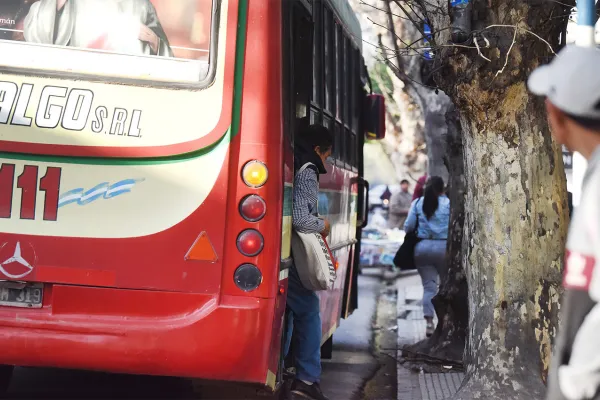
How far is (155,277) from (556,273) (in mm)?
2737

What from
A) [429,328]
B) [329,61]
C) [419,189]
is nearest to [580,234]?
[329,61]

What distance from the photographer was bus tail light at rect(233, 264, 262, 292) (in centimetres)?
534

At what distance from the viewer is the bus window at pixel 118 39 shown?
17.7 ft

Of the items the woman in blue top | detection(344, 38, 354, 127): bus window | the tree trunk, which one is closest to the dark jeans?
detection(344, 38, 354, 127): bus window

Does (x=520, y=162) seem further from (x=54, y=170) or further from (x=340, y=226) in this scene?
(x=54, y=170)

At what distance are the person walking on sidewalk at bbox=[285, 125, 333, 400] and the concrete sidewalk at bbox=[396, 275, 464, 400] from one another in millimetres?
1108

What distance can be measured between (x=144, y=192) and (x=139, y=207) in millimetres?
81

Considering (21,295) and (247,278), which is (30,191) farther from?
(247,278)

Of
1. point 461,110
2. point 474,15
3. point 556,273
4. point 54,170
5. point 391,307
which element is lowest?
point 391,307

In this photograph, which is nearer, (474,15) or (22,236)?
(22,236)

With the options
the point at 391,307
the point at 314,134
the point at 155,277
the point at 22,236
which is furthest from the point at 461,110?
the point at 391,307

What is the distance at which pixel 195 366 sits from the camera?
5.31 meters

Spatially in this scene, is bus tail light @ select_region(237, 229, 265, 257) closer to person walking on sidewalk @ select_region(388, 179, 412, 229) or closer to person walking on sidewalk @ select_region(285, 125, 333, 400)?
person walking on sidewalk @ select_region(285, 125, 333, 400)

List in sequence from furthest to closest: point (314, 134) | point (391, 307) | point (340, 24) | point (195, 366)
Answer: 1. point (391, 307)
2. point (340, 24)
3. point (314, 134)
4. point (195, 366)
